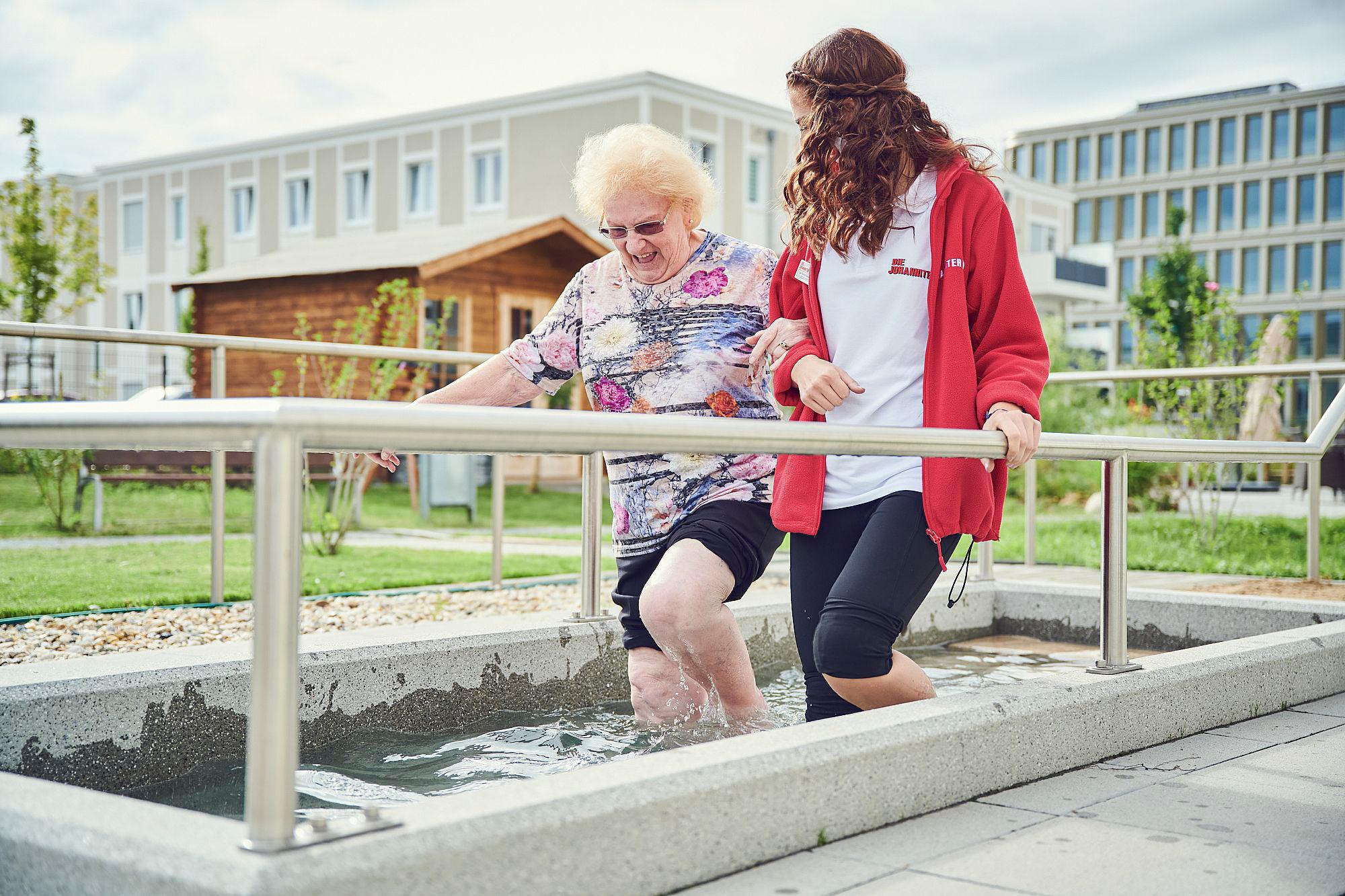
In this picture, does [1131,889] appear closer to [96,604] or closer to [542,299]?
[96,604]

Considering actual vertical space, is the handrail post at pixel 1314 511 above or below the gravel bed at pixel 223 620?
above

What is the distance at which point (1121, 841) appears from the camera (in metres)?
2.32

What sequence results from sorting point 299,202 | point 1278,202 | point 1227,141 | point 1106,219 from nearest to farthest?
point 299,202, point 1278,202, point 1227,141, point 1106,219

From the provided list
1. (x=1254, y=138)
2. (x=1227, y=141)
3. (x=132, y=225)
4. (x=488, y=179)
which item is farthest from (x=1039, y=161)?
(x=132, y=225)

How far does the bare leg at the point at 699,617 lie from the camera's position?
305 cm

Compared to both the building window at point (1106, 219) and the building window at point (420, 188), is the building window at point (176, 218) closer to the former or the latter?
the building window at point (420, 188)

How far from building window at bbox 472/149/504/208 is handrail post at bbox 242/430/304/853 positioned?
33.3 m

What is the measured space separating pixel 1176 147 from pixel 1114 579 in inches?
2861

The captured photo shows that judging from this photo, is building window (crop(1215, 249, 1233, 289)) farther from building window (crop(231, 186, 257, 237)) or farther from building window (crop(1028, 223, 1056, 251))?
building window (crop(231, 186, 257, 237))

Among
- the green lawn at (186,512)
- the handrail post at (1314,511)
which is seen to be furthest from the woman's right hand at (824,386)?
the green lawn at (186,512)

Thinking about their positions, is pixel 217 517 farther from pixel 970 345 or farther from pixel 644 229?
pixel 970 345

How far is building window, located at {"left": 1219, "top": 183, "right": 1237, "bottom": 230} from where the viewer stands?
67.5 metres

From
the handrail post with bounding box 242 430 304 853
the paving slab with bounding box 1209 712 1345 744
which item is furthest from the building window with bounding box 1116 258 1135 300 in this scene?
the handrail post with bounding box 242 430 304 853

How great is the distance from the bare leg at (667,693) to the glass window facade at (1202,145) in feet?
237
